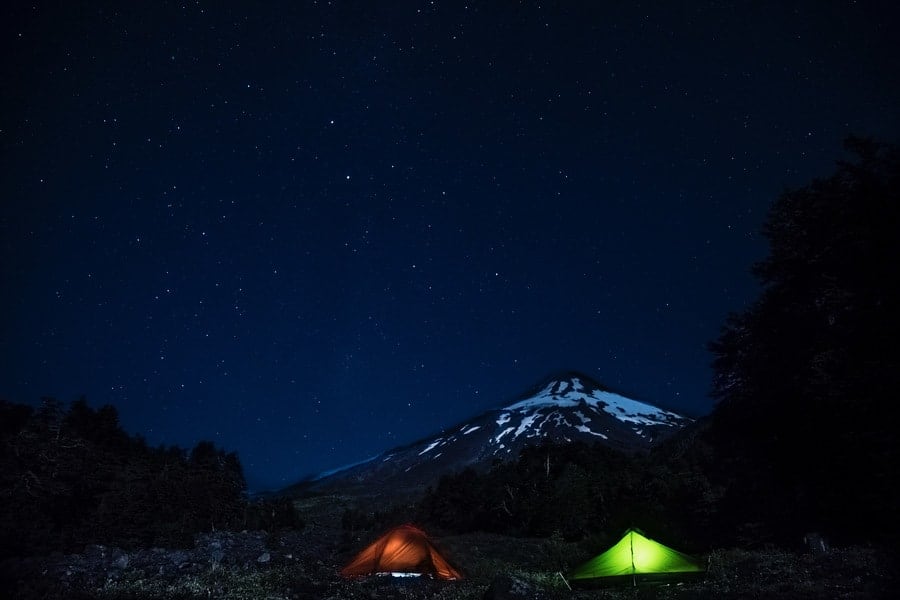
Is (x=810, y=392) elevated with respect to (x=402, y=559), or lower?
elevated

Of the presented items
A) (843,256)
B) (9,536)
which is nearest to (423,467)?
(9,536)

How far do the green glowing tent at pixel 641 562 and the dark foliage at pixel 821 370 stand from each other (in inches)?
255

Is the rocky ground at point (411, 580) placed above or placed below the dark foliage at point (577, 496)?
below

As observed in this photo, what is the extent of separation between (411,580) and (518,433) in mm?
125435

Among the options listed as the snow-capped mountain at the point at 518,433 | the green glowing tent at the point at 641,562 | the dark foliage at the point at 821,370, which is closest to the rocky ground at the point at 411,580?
the green glowing tent at the point at 641,562

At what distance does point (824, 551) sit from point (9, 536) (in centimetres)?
3341

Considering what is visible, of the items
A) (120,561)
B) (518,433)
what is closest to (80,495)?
(120,561)

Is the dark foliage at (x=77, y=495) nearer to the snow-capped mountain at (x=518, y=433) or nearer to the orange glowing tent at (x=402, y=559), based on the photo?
the orange glowing tent at (x=402, y=559)

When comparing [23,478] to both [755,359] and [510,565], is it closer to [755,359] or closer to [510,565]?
[510,565]

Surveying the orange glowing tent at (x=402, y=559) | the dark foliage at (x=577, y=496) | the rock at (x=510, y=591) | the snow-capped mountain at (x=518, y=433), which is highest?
the snow-capped mountain at (x=518, y=433)

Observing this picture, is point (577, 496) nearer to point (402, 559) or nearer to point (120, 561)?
point (402, 559)

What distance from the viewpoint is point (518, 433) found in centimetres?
14175

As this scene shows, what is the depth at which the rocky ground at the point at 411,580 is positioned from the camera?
14.8m

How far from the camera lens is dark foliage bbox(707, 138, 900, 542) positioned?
18172mm
